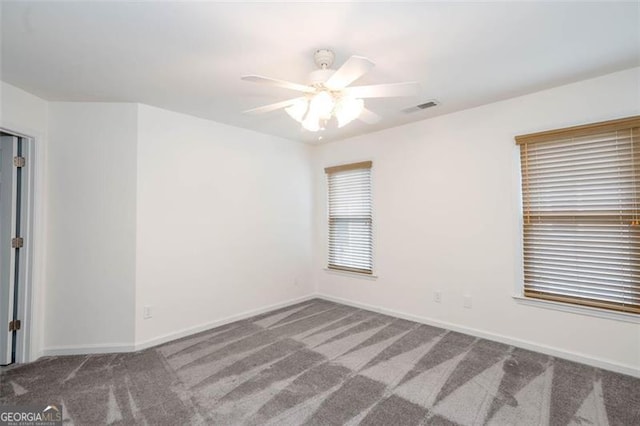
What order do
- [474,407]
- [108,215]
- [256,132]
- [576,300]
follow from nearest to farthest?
[474,407] → [576,300] → [108,215] → [256,132]

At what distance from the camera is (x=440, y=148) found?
3.53 meters

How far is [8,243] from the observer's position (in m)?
2.70

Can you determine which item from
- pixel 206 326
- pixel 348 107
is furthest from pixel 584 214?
pixel 206 326

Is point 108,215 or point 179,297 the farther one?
point 179,297

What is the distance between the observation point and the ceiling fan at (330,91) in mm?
1702

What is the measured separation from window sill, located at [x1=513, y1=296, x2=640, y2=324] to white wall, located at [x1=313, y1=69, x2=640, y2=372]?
4cm

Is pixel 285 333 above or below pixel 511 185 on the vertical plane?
below

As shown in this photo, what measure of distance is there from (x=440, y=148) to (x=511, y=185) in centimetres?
88

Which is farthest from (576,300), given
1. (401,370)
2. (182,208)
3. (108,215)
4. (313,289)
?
(108,215)

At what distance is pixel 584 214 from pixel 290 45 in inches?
114

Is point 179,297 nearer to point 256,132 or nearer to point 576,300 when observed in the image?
point 256,132

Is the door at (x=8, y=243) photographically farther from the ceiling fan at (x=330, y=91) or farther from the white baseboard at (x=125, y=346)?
the ceiling fan at (x=330, y=91)

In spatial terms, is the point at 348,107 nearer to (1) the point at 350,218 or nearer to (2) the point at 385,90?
(2) the point at 385,90
